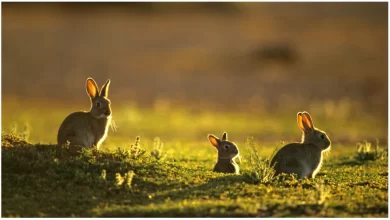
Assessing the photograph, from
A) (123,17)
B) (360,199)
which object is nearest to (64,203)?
(360,199)

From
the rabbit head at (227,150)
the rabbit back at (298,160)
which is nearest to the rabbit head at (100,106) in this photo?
the rabbit head at (227,150)

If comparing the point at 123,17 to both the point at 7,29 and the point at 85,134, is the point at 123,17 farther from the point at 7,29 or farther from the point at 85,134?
the point at 85,134

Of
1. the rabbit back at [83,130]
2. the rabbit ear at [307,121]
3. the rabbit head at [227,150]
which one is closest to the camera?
the rabbit back at [83,130]

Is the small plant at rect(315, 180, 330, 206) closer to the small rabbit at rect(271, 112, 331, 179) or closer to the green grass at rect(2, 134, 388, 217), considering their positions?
the green grass at rect(2, 134, 388, 217)

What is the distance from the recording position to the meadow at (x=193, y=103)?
11.2 meters

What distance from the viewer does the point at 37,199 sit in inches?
433

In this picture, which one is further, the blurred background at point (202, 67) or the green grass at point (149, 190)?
the blurred background at point (202, 67)

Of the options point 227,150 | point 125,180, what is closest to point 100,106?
point 125,180

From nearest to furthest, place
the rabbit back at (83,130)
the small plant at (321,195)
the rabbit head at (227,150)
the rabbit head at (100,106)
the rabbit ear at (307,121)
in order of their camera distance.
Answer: the small plant at (321,195)
the rabbit back at (83,130)
the rabbit head at (100,106)
the rabbit ear at (307,121)
the rabbit head at (227,150)

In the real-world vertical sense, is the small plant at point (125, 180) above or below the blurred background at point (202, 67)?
below

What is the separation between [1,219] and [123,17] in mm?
34990

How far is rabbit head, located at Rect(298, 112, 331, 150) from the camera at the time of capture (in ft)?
44.9

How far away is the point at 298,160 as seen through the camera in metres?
12.9

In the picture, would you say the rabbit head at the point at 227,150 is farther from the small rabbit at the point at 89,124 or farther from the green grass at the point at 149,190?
the small rabbit at the point at 89,124
